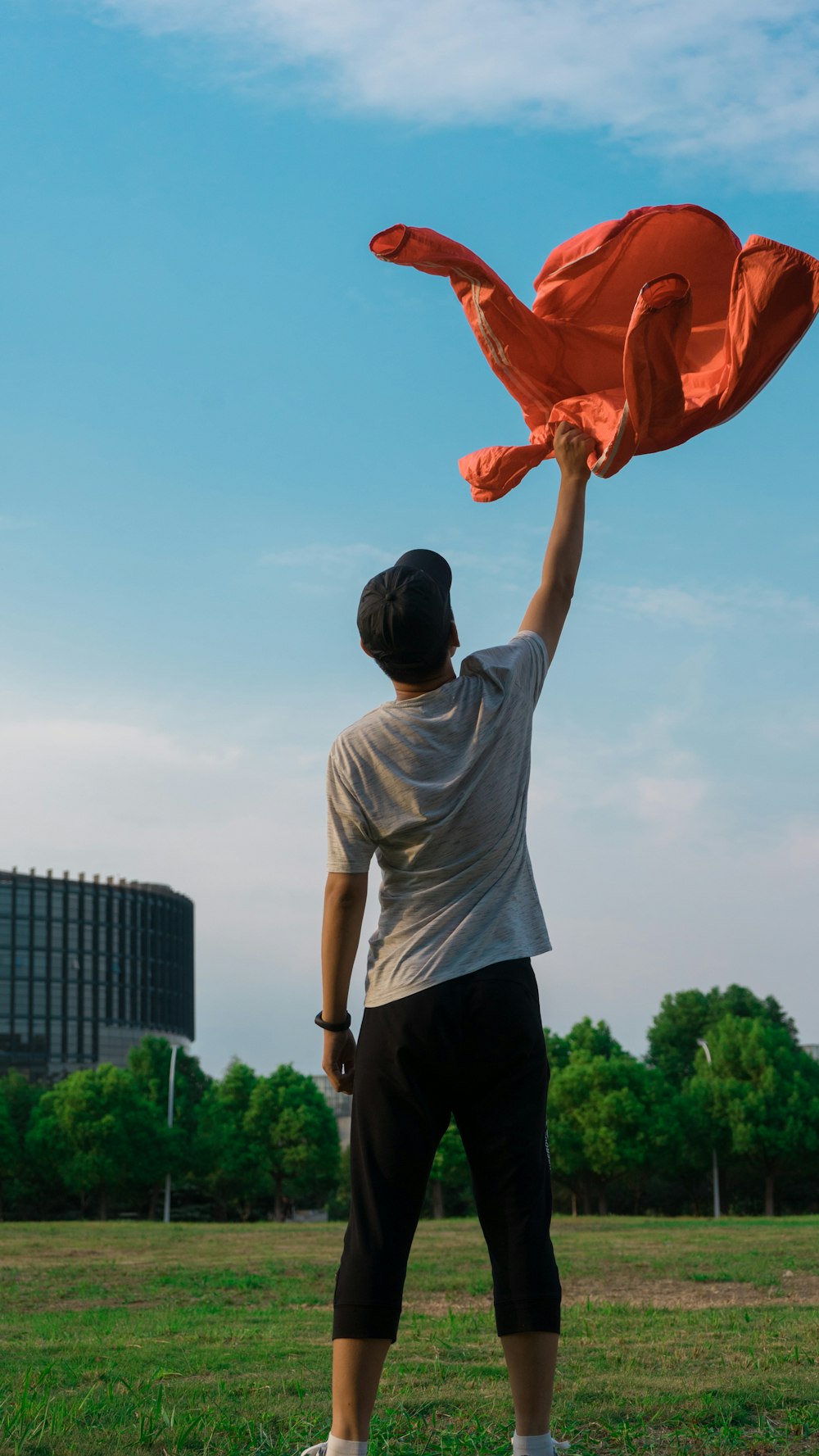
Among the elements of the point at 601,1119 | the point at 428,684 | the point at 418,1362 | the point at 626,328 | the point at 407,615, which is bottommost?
the point at 601,1119

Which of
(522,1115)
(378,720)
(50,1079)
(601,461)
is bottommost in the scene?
(50,1079)

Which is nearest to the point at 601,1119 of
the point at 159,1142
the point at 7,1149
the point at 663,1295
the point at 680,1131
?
the point at 680,1131

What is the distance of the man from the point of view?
3.04m

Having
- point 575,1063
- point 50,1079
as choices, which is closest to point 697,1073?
point 575,1063

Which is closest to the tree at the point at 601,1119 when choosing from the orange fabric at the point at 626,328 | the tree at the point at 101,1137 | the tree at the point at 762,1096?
the tree at the point at 762,1096

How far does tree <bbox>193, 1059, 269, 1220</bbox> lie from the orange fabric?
4640cm

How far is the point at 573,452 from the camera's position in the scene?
4168 millimetres

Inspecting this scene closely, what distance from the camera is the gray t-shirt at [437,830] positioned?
3.17 m

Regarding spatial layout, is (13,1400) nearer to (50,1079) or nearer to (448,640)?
(448,640)

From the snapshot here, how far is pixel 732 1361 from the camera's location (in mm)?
5688

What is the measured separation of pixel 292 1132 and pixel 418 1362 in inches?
1714

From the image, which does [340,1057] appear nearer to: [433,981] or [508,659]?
[433,981]

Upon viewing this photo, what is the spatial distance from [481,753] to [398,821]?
279 millimetres

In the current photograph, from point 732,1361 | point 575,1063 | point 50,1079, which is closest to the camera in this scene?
point 732,1361
